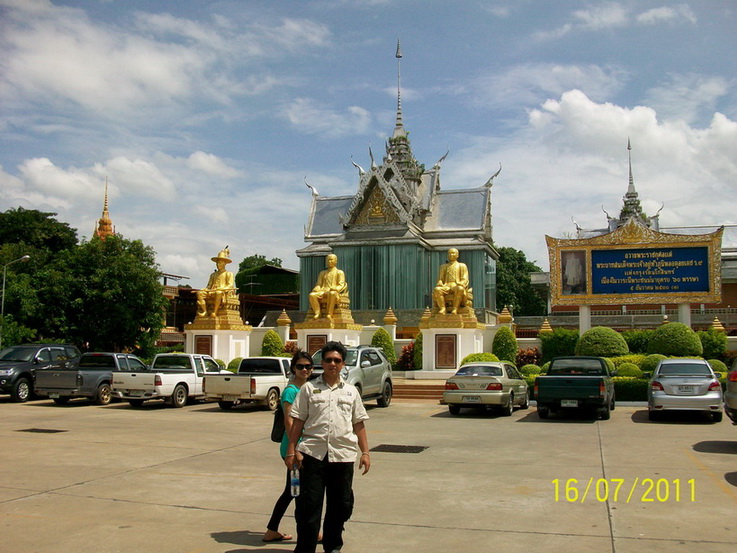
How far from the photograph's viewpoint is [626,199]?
182ft

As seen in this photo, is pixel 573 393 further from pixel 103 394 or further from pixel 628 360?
pixel 103 394

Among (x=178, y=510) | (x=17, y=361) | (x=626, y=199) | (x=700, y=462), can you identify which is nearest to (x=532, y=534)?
(x=178, y=510)

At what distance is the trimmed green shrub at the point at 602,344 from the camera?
1040 inches

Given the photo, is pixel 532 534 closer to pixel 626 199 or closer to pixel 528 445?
pixel 528 445

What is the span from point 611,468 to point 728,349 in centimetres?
2183

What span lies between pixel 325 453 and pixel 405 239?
38014mm

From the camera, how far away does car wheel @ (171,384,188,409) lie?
63.6ft

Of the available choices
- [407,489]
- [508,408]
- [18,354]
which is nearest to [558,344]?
[508,408]

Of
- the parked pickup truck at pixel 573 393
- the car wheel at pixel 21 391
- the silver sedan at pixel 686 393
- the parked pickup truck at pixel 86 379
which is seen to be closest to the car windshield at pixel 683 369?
the silver sedan at pixel 686 393

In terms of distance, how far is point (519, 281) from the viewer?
233 ft

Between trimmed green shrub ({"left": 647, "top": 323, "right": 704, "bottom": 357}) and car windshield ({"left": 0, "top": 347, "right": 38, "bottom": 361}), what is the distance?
826 inches

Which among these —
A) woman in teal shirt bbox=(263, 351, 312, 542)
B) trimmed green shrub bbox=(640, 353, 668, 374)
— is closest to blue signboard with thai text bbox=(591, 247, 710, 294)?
trimmed green shrub bbox=(640, 353, 668, 374)

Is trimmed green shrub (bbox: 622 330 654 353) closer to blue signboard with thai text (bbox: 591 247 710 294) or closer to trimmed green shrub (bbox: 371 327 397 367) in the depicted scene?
blue signboard with thai text (bbox: 591 247 710 294)
